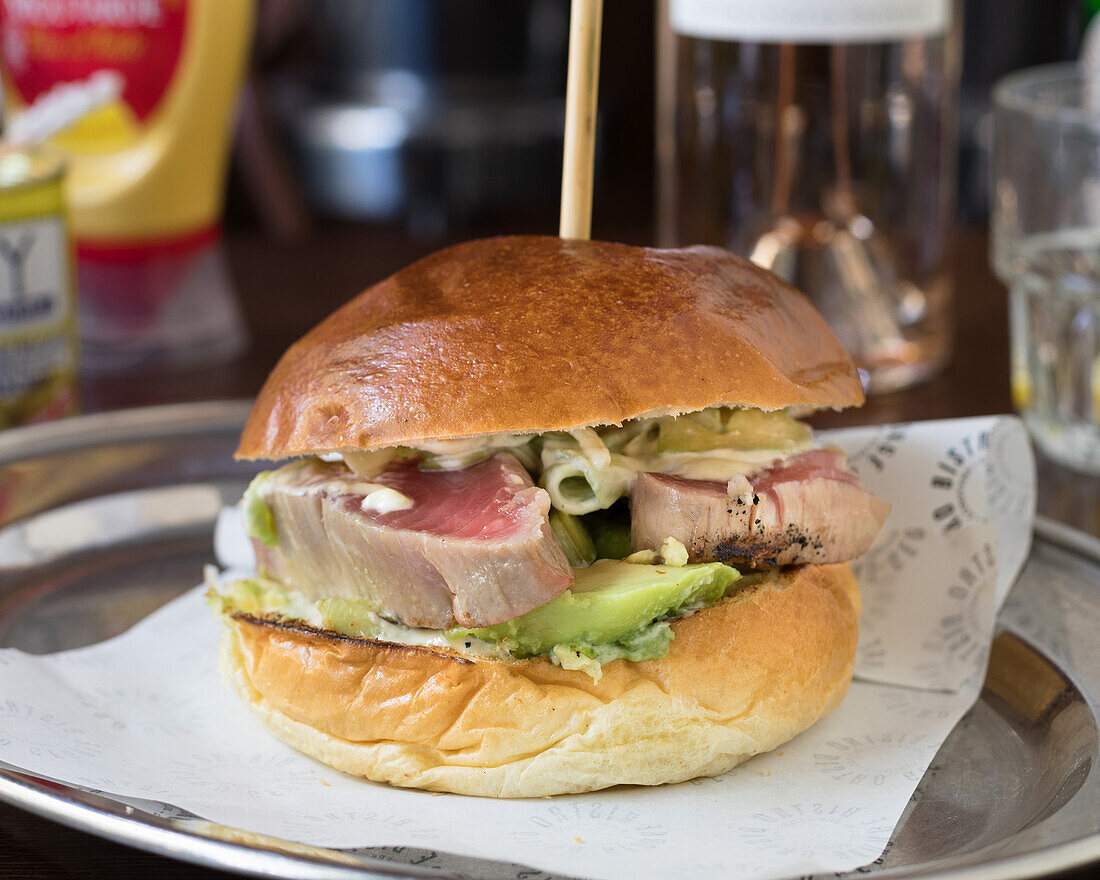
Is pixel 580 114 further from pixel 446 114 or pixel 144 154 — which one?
pixel 446 114

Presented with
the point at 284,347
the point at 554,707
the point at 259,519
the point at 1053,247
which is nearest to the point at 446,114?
the point at 284,347

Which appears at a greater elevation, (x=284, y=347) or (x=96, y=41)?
(x=96, y=41)

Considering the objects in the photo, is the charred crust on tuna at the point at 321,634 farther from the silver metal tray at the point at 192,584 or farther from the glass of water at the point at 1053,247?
the glass of water at the point at 1053,247

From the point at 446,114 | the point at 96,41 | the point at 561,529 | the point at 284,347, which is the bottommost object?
the point at 284,347

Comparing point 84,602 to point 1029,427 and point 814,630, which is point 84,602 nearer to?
point 814,630

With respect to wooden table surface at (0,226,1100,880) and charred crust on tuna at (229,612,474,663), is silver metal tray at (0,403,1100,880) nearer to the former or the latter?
wooden table surface at (0,226,1100,880)

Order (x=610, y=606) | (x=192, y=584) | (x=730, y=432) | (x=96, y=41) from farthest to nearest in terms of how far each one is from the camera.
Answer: (x=96, y=41) → (x=192, y=584) → (x=730, y=432) → (x=610, y=606)

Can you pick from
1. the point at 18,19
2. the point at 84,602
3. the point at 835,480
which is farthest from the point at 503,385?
the point at 18,19

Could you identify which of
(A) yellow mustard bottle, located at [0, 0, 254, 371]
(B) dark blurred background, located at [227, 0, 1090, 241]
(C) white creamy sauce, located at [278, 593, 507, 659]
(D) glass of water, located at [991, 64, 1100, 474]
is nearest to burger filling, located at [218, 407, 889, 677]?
(C) white creamy sauce, located at [278, 593, 507, 659]
